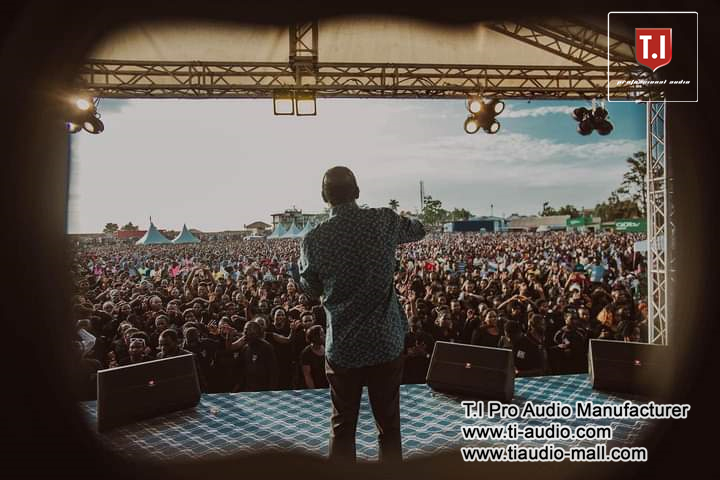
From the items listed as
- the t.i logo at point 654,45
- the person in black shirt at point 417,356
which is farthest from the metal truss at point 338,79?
the person in black shirt at point 417,356

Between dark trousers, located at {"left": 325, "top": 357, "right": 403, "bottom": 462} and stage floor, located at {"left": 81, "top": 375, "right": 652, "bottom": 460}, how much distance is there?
528mm

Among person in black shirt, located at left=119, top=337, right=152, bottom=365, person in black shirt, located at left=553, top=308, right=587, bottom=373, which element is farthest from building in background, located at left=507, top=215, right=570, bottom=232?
person in black shirt, located at left=119, top=337, right=152, bottom=365

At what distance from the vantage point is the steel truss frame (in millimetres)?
4027

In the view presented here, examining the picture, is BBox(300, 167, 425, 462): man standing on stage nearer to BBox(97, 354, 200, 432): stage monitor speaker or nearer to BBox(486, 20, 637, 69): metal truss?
BBox(97, 354, 200, 432): stage monitor speaker

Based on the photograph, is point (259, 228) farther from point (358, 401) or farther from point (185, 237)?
point (358, 401)

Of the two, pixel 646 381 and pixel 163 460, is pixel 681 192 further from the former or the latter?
pixel 163 460

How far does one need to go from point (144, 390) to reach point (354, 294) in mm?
1759

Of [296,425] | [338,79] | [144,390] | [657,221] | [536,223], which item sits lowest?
[296,425]

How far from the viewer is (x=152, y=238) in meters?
9.63

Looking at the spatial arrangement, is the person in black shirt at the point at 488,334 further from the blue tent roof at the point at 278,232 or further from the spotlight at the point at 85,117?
the blue tent roof at the point at 278,232

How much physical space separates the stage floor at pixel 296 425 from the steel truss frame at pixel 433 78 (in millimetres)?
2209

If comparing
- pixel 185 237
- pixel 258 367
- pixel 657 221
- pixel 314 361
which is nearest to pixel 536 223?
pixel 185 237

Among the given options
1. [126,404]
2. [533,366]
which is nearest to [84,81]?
[126,404]

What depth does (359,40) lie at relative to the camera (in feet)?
13.2
